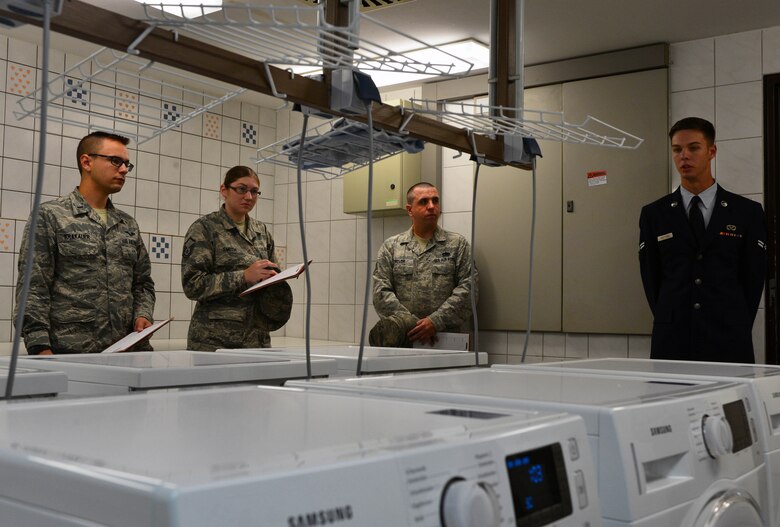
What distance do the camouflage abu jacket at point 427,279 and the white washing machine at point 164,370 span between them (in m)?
2.40

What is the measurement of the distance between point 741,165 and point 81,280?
10.6 feet

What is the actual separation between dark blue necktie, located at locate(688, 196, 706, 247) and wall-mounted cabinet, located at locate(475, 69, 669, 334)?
128cm

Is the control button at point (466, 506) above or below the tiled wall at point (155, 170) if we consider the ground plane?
below

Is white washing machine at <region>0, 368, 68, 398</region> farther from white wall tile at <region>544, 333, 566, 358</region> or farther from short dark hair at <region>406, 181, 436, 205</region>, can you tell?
white wall tile at <region>544, 333, 566, 358</region>

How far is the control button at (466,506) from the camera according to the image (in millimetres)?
639

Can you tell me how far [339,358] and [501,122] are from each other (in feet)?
2.27

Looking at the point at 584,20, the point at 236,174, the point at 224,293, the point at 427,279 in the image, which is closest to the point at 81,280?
the point at 224,293

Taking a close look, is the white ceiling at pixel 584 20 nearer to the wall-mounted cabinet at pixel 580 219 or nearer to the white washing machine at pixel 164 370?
the wall-mounted cabinet at pixel 580 219

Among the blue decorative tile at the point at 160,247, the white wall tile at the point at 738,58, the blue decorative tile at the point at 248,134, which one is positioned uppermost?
the white wall tile at the point at 738,58

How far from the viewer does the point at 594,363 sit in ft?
6.40

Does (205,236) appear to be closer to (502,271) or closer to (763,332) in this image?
(502,271)

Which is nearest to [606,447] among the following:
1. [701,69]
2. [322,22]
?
[322,22]

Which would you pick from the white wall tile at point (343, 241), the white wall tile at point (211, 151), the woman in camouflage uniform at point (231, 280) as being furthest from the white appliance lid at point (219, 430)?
the white wall tile at point (211, 151)

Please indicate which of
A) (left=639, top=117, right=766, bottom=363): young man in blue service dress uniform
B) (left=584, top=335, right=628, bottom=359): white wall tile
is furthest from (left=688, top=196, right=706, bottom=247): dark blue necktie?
(left=584, top=335, right=628, bottom=359): white wall tile
